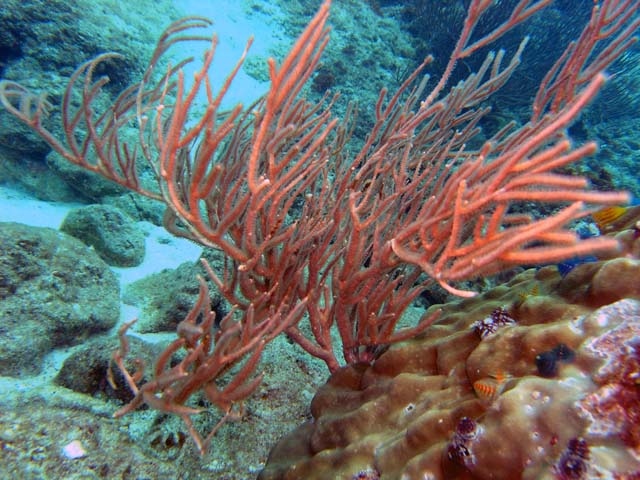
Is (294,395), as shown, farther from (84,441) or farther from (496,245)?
(496,245)

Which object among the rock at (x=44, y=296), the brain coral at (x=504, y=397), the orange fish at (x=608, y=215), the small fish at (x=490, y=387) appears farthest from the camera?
the rock at (x=44, y=296)

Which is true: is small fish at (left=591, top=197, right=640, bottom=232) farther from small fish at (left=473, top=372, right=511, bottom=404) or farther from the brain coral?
small fish at (left=473, top=372, right=511, bottom=404)

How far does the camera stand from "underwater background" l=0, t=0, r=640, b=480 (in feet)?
4.31

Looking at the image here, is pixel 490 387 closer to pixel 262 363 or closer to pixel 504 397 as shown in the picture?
pixel 504 397

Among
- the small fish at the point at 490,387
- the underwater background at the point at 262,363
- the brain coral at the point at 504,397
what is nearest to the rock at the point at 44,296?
the underwater background at the point at 262,363

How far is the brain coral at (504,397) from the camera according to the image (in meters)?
1.21

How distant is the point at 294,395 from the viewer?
273 cm

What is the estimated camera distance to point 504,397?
138cm

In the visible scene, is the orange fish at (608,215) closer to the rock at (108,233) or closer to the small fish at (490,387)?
the small fish at (490,387)

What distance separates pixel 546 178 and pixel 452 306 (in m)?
1.66

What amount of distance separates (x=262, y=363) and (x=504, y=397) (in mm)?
1881

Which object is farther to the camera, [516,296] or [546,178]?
[516,296]

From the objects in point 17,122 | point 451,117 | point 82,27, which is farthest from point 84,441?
point 82,27

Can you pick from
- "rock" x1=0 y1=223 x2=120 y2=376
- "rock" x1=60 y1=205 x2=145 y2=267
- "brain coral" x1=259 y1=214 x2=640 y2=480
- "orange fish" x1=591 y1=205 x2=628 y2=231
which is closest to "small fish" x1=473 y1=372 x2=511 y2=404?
"brain coral" x1=259 y1=214 x2=640 y2=480
